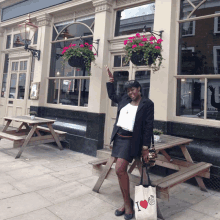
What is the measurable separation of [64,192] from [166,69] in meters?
3.19

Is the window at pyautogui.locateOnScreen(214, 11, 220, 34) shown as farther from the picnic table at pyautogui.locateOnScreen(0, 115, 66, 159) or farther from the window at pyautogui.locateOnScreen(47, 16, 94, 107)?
the picnic table at pyautogui.locateOnScreen(0, 115, 66, 159)

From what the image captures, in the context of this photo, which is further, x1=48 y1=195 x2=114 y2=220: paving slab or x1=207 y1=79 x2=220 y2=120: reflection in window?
x1=207 y1=79 x2=220 y2=120: reflection in window

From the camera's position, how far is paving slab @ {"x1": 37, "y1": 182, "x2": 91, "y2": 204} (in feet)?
10.9

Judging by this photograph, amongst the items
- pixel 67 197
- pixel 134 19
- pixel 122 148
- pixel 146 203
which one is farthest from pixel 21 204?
pixel 134 19

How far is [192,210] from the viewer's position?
3.18 m

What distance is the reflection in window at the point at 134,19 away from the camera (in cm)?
553

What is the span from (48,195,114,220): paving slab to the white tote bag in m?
0.60

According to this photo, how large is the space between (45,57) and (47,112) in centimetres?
190

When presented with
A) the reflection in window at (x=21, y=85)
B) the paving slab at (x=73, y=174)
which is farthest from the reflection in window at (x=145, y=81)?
the reflection in window at (x=21, y=85)

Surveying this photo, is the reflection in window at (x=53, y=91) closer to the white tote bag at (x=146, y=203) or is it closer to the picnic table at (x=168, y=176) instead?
the picnic table at (x=168, y=176)

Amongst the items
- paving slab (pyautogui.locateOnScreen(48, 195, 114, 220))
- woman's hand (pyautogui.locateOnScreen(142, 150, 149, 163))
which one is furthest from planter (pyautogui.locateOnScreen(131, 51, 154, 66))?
paving slab (pyautogui.locateOnScreen(48, 195, 114, 220))

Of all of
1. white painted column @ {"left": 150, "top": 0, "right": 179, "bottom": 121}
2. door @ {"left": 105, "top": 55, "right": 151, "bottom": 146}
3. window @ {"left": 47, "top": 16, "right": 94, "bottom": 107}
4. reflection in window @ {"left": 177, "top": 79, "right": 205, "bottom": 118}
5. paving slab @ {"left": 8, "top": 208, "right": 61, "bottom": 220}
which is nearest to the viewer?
paving slab @ {"left": 8, "top": 208, "right": 61, "bottom": 220}

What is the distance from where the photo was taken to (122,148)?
9.67 feet

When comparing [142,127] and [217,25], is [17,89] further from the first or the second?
[217,25]
